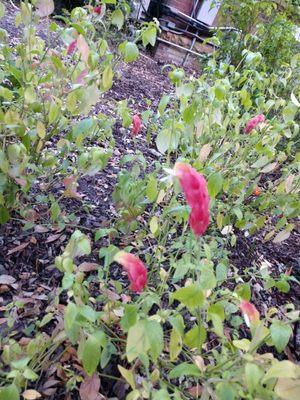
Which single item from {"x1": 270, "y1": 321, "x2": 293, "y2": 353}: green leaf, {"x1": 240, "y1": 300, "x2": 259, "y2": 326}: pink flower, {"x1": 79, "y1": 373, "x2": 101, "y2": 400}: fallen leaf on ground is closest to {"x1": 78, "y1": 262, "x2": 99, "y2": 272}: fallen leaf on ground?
Answer: {"x1": 79, "y1": 373, "x2": 101, "y2": 400}: fallen leaf on ground

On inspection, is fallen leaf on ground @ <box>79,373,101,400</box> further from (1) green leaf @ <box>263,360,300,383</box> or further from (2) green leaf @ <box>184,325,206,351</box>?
(1) green leaf @ <box>263,360,300,383</box>

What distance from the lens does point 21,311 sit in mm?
1302

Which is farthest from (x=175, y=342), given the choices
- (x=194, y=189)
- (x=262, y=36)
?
(x=262, y=36)

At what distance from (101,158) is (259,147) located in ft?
2.55

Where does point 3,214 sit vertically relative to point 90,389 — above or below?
above

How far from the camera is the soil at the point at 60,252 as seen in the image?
1.27m

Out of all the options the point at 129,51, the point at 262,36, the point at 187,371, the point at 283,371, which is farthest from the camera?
the point at 262,36

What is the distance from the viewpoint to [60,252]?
156 centimetres

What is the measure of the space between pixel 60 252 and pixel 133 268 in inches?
33.4

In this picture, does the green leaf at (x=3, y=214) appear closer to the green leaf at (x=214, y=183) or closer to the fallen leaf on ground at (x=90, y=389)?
the fallen leaf on ground at (x=90, y=389)

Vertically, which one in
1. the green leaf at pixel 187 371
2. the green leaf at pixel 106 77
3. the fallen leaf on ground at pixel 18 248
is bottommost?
the fallen leaf on ground at pixel 18 248

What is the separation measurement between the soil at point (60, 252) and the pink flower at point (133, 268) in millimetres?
498

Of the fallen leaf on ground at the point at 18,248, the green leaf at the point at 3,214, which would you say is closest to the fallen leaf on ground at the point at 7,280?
the fallen leaf on ground at the point at 18,248

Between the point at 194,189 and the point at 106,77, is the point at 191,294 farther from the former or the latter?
the point at 106,77
